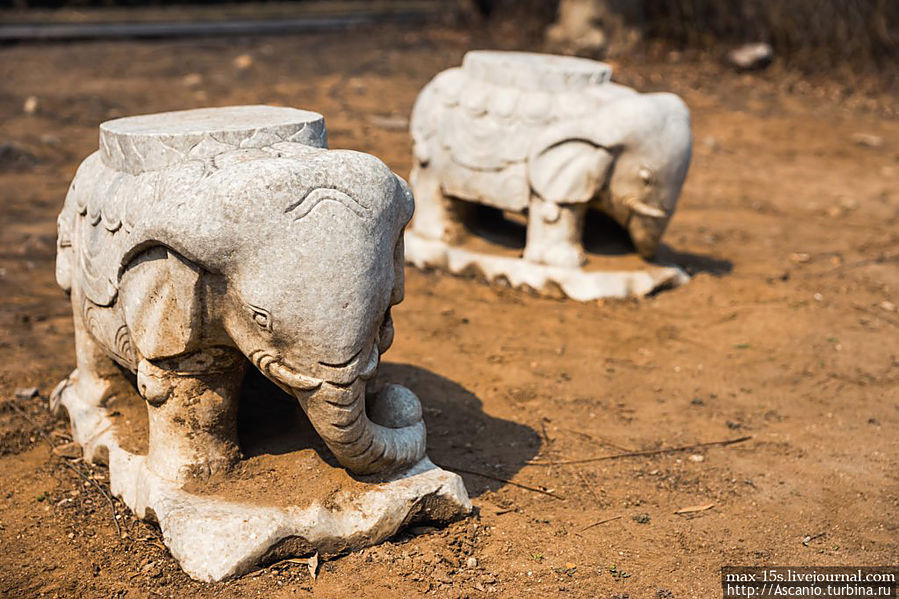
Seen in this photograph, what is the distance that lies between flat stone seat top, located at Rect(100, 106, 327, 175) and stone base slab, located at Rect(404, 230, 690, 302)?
8.87 feet

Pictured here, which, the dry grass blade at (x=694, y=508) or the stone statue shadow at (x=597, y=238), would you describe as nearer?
the dry grass blade at (x=694, y=508)

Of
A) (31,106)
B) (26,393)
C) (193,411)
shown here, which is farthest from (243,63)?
(193,411)

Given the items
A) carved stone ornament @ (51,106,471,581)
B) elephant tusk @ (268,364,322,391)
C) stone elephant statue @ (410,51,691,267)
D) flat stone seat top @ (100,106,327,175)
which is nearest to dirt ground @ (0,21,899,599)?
carved stone ornament @ (51,106,471,581)

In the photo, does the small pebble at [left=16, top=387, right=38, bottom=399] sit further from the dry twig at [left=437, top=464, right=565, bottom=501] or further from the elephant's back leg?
the dry twig at [left=437, top=464, right=565, bottom=501]

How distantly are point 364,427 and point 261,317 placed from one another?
0.53 metres

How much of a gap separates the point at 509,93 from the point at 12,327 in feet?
10.2

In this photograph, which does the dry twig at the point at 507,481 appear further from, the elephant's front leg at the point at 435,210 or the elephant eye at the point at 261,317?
the elephant's front leg at the point at 435,210

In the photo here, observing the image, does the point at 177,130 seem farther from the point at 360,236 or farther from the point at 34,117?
the point at 34,117

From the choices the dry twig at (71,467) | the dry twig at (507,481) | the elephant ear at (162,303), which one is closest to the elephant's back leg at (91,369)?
the dry twig at (71,467)

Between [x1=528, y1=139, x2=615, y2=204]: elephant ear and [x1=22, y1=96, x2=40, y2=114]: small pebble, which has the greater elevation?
[x1=528, y1=139, x2=615, y2=204]: elephant ear

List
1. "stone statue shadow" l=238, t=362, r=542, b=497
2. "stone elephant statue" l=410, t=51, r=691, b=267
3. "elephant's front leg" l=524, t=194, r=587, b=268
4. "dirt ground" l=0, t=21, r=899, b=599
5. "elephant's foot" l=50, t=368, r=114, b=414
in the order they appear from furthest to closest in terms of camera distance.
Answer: "elephant's front leg" l=524, t=194, r=587, b=268
"stone elephant statue" l=410, t=51, r=691, b=267
"elephant's foot" l=50, t=368, r=114, b=414
"stone statue shadow" l=238, t=362, r=542, b=497
"dirt ground" l=0, t=21, r=899, b=599

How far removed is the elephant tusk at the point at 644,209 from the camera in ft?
18.6

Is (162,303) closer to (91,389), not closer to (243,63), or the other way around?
(91,389)

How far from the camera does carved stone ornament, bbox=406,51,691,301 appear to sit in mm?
5539
